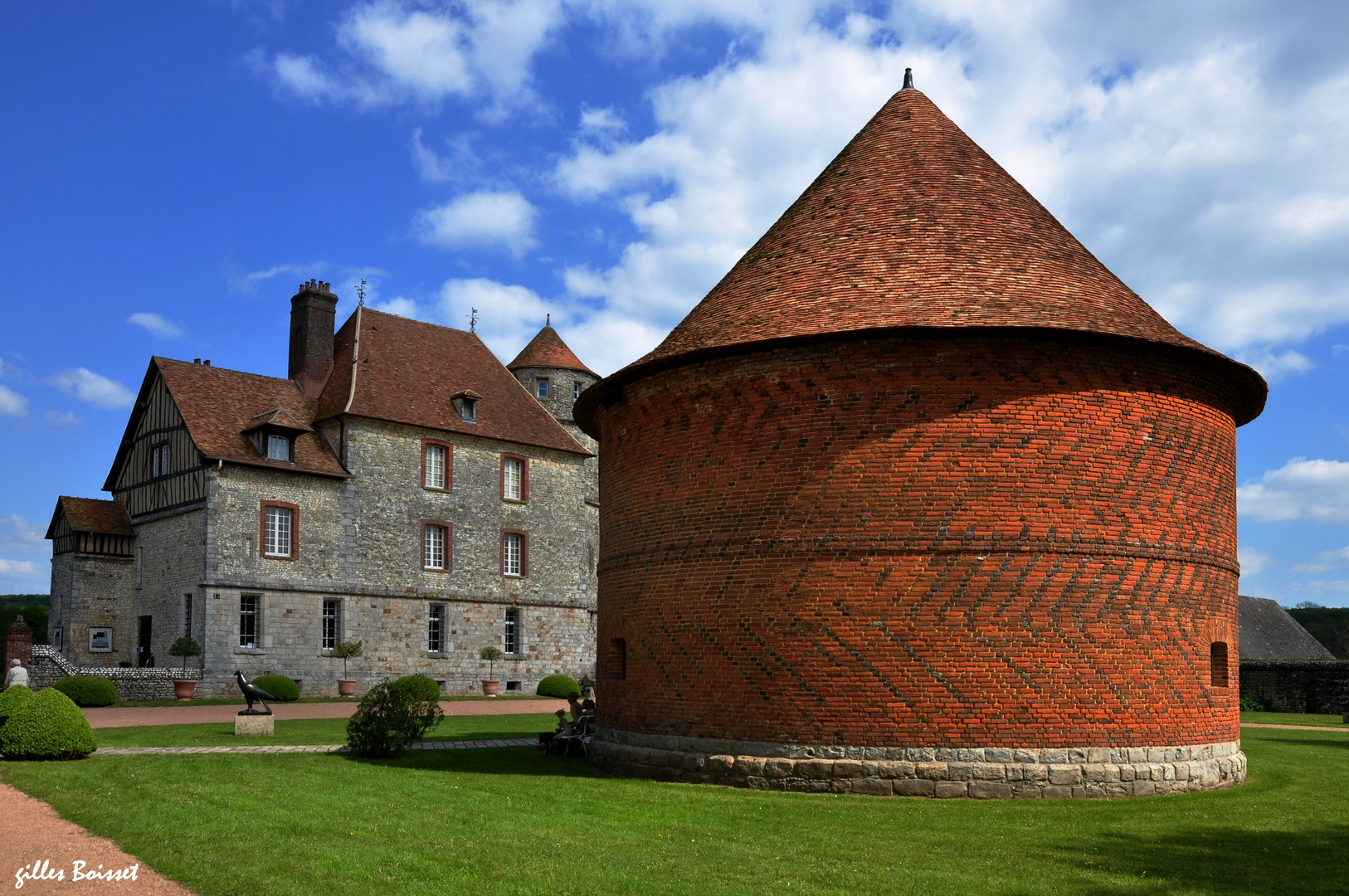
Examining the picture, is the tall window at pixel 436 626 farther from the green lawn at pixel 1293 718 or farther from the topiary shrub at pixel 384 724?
the green lawn at pixel 1293 718

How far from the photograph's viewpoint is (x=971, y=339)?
39.9 ft

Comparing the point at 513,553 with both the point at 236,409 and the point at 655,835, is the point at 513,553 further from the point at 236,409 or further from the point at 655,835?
the point at 655,835

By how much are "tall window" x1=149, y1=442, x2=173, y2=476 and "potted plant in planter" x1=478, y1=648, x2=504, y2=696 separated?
10764mm

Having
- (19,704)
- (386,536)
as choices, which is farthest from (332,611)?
(19,704)

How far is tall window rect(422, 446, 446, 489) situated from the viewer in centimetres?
3322

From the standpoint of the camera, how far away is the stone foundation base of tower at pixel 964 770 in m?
11.4

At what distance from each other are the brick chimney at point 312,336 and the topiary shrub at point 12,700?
19.6 m

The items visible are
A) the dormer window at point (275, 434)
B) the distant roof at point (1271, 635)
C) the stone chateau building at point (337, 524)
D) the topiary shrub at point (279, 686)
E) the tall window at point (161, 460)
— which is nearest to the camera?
the topiary shrub at point (279, 686)

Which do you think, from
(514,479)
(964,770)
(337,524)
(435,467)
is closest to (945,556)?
(964,770)

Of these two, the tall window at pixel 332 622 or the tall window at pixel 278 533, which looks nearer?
the tall window at pixel 278 533

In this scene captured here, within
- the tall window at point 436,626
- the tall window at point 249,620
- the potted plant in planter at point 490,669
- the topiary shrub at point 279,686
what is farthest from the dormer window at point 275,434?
the potted plant in planter at point 490,669

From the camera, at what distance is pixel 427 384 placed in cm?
3447

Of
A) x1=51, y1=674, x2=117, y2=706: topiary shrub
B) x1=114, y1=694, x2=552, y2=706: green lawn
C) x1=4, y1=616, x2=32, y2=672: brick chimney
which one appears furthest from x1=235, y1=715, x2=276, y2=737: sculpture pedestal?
x1=4, y1=616, x2=32, y2=672: brick chimney

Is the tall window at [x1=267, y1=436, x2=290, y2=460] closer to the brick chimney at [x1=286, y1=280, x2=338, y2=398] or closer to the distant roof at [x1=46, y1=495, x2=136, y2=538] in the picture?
the brick chimney at [x1=286, y1=280, x2=338, y2=398]
